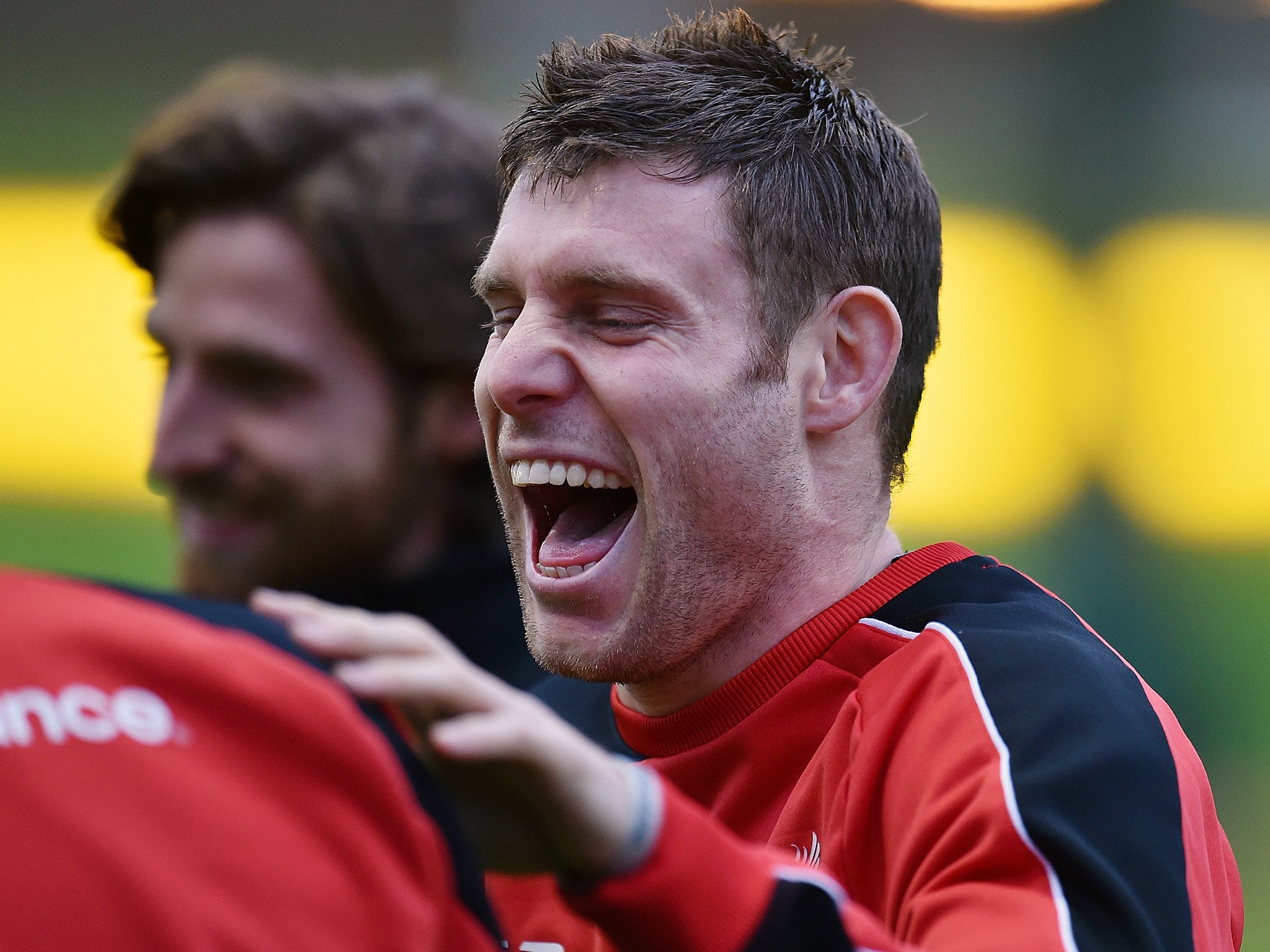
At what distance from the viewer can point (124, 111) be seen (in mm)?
5023

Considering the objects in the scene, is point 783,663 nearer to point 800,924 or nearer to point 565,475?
point 565,475

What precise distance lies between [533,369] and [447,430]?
78cm

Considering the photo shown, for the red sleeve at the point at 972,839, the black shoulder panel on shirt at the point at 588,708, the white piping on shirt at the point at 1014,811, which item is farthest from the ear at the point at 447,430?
the white piping on shirt at the point at 1014,811

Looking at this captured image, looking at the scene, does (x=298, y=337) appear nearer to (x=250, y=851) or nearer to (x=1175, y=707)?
(x=250, y=851)

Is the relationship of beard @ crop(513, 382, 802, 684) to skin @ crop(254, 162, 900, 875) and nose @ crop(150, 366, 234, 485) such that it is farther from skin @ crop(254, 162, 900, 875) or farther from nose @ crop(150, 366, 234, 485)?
nose @ crop(150, 366, 234, 485)

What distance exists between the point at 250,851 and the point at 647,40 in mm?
1469

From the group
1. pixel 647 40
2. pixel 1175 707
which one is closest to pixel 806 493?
pixel 647 40

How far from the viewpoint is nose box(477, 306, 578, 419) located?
1.56 metres

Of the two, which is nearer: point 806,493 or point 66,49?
point 806,493

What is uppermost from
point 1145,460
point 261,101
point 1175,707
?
point 261,101

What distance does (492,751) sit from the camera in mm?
743

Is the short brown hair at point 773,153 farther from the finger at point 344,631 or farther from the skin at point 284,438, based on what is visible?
the finger at point 344,631

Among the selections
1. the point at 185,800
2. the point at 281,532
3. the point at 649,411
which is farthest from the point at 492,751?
the point at 281,532

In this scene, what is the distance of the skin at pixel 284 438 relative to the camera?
7.23 feet
